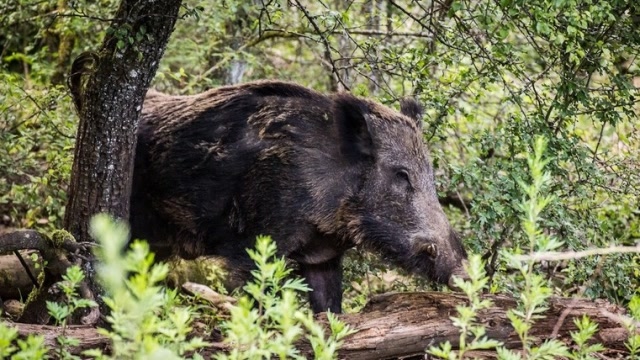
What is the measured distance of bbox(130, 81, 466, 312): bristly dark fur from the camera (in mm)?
6719

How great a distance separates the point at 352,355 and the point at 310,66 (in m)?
7.15

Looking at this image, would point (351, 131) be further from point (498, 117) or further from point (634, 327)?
point (498, 117)

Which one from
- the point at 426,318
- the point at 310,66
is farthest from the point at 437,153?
the point at 310,66

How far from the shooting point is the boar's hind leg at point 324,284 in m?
7.03

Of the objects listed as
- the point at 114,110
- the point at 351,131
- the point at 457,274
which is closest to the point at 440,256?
the point at 457,274

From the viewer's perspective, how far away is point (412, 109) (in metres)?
7.25

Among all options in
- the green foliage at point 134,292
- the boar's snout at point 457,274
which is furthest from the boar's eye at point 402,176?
the green foliage at point 134,292

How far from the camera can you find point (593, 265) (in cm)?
679

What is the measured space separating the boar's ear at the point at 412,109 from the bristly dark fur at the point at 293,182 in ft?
0.04

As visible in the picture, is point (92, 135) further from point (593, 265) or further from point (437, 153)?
point (593, 265)

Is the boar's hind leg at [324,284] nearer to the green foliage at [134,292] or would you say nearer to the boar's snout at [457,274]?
the boar's snout at [457,274]

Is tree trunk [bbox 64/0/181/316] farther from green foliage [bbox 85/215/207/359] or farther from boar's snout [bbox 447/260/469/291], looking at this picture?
green foliage [bbox 85/215/207/359]

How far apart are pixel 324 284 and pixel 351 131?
1189 mm

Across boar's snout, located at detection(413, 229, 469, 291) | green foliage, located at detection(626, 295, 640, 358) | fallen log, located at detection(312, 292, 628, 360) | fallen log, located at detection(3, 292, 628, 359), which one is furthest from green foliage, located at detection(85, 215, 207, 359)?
boar's snout, located at detection(413, 229, 469, 291)
